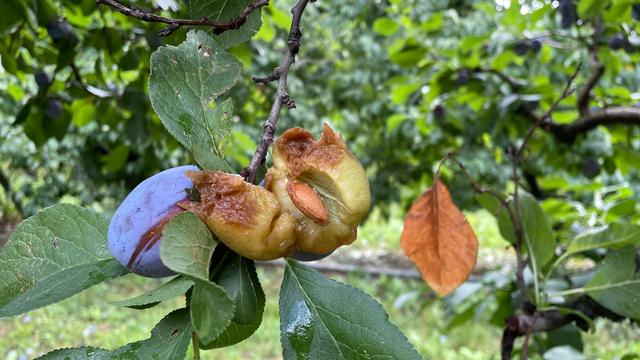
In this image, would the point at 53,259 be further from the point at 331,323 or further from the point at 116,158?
the point at 116,158

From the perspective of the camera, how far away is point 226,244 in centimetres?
44

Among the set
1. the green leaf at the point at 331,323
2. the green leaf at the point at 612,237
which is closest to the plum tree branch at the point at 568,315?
the green leaf at the point at 612,237

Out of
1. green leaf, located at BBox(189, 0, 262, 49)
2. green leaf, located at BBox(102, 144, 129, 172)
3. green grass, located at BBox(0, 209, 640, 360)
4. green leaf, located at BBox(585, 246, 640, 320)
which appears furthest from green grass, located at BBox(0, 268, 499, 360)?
green leaf, located at BBox(189, 0, 262, 49)

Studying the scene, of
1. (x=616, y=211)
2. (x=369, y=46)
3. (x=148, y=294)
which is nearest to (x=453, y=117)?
(x=616, y=211)

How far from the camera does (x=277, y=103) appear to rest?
48 centimetres

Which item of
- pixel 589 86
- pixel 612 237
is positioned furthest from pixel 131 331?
pixel 612 237

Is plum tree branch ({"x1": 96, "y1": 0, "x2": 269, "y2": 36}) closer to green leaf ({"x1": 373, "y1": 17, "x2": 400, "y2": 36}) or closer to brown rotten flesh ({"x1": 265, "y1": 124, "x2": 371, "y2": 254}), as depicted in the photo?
brown rotten flesh ({"x1": 265, "y1": 124, "x2": 371, "y2": 254})

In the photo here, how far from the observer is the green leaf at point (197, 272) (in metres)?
0.37

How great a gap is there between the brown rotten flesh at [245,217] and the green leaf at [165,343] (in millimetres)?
76

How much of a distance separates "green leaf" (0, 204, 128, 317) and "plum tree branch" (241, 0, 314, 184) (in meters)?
0.14

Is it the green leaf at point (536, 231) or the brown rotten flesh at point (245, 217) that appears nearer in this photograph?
the brown rotten flesh at point (245, 217)

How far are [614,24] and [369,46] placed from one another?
2582mm

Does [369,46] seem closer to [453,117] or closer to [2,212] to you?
[453,117]

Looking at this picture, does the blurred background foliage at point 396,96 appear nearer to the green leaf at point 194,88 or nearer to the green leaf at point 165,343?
the green leaf at point 194,88
